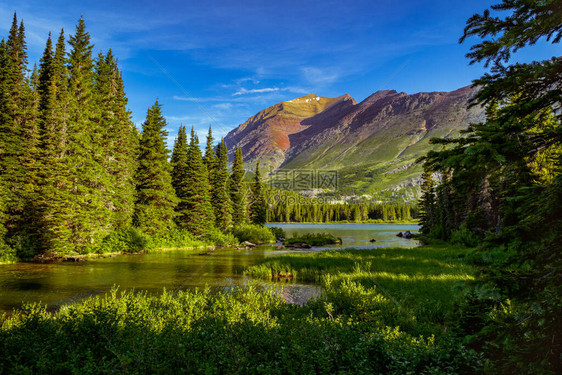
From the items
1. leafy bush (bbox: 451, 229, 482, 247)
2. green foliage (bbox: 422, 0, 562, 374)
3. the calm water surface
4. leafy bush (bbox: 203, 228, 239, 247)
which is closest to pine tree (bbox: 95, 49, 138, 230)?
the calm water surface

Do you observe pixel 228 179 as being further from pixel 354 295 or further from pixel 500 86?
pixel 500 86

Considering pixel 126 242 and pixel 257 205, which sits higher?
pixel 257 205

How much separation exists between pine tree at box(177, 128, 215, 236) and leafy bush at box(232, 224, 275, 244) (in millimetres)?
6095

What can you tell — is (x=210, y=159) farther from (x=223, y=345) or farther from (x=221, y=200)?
(x=223, y=345)

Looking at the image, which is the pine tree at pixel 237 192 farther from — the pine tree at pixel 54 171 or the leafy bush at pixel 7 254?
the leafy bush at pixel 7 254

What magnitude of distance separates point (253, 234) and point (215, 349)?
47.9 meters

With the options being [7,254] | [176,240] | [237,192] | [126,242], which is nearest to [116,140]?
[126,242]

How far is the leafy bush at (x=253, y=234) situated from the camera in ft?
173

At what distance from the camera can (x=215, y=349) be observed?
558 centimetres

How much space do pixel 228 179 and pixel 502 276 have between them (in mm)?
56792

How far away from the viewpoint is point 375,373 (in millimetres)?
5148

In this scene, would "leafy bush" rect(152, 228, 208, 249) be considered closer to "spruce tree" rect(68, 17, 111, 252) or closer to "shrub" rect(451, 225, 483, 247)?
"spruce tree" rect(68, 17, 111, 252)

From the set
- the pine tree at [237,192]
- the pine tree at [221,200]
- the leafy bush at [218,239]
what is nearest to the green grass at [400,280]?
the leafy bush at [218,239]

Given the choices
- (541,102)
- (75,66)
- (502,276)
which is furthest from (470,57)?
(75,66)
